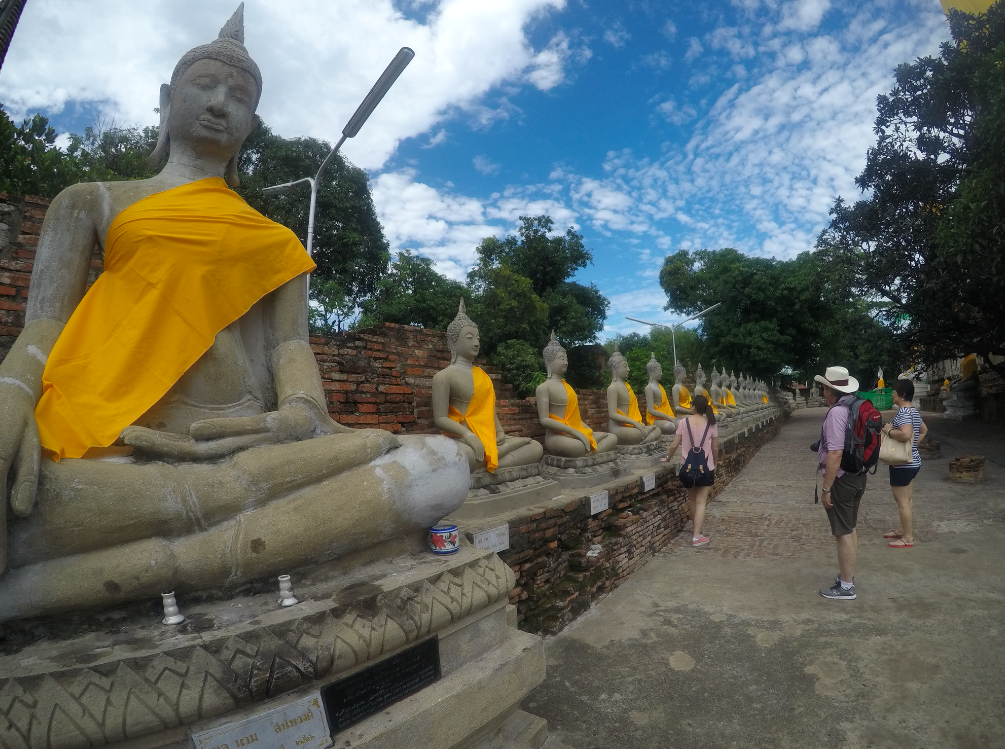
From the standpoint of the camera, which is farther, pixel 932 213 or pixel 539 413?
pixel 932 213

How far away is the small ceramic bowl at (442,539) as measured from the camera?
7.35ft

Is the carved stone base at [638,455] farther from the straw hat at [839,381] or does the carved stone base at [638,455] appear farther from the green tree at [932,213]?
the green tree at [932,213]

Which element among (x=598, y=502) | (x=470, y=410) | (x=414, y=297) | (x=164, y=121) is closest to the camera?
(x=164, y=121)

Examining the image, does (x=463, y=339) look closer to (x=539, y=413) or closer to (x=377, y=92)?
(x=539, y=413)

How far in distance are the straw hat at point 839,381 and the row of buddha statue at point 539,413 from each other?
6.08 feet

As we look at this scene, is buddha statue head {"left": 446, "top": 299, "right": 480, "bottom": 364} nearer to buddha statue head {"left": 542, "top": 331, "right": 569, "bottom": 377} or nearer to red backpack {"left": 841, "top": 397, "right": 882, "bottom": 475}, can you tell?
buddha statue head {"left": 542, "top": 331, "right": 569, "bottom": 377}

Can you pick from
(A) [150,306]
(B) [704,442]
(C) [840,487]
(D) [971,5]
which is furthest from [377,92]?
(D) [971,5]

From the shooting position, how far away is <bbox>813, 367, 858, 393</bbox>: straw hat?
163 inches

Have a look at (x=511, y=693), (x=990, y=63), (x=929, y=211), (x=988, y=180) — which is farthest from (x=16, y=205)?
(x=929, y=211)

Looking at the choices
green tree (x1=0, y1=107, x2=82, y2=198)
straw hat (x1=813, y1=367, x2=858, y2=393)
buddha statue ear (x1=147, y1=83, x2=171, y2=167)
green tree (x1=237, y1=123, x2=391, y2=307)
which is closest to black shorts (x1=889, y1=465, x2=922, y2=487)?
straw hat (x1=813, y1=367, x2=858, y2=393)

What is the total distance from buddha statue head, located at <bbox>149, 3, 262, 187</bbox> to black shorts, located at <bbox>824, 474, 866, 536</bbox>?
4.03 meters

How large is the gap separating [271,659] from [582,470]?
430cm

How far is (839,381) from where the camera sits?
420 cm

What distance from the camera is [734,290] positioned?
79.9 feet
